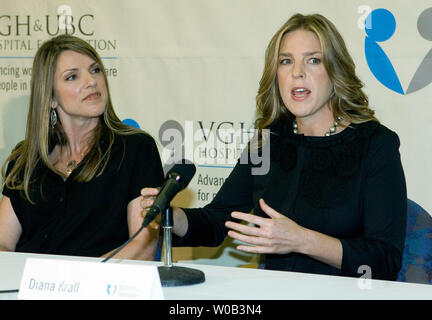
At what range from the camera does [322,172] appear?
2.23 meters

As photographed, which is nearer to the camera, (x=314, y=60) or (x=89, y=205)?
(x=314, y=60)

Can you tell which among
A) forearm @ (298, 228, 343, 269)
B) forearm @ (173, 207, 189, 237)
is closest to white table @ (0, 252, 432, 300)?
forearm @ (298, 228, 343, 269)

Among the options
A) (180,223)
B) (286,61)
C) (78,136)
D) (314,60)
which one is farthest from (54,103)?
(314,60)

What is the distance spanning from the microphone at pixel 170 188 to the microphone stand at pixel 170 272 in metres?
0.07

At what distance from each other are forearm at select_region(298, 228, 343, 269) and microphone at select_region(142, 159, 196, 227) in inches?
18.0

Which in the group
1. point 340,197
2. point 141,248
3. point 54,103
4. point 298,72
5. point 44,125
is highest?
point 298,72

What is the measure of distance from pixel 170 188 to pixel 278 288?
0.40 metres

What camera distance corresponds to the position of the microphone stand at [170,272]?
161cm

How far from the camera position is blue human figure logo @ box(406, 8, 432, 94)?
2.67 meters

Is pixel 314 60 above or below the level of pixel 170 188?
above

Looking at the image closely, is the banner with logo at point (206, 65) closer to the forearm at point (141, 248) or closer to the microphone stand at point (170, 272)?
the forearm at point (141, 248)

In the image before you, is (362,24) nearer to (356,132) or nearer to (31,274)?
(356,132)

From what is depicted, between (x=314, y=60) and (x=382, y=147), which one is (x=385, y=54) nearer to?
(x=314, y=60)

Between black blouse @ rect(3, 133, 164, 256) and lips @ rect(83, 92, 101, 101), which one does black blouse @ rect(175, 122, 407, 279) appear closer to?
black blouse @ rect(3, 133, 164, 256)
